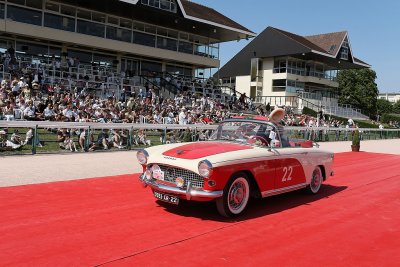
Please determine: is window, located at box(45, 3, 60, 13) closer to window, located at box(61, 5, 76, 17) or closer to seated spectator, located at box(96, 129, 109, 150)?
window, located at box(61, 5, 76, 17)

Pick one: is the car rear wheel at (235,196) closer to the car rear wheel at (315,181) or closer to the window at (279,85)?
the car rear wheel at (315,181)

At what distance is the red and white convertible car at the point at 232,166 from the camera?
6.28m

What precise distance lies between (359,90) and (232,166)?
225 ft

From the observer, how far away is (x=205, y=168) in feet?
20.2

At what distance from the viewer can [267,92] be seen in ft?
182

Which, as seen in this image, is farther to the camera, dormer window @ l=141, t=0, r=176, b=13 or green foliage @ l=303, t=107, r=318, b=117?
green foliage @ l=303, t=107, r=318, b=117

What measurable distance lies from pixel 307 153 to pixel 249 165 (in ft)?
7.16

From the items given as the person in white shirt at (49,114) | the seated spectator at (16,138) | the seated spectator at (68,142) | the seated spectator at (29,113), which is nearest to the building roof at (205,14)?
the person in white shirt at (49,114)

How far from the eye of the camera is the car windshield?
7.63 meters

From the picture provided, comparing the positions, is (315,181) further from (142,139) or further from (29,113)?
(29,113)

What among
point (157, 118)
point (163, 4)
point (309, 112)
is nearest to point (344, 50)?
point (309, 112)

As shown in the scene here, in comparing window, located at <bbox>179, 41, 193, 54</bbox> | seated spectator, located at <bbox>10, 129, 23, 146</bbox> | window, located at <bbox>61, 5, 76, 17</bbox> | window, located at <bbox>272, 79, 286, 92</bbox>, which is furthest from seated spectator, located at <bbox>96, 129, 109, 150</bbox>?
window, located at <bbox>272, 79, 286, 92</bbox>

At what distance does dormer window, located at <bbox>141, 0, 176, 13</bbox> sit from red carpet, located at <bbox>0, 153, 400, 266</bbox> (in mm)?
26056

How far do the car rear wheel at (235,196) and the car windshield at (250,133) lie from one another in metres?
1.01
